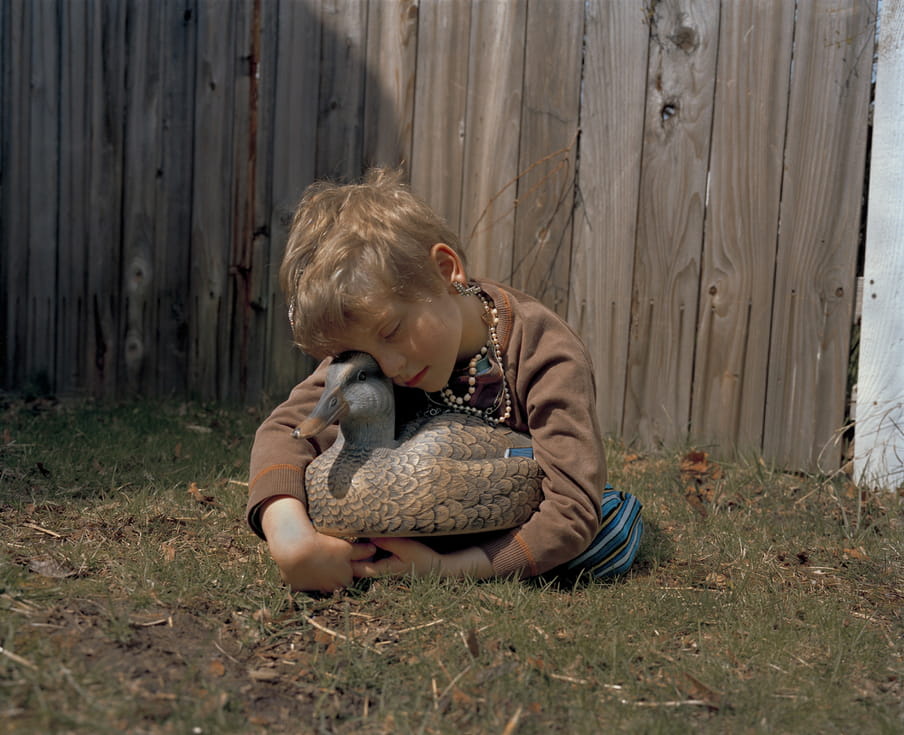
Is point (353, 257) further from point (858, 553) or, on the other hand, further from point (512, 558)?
point (858, 553)

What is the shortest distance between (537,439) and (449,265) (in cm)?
56

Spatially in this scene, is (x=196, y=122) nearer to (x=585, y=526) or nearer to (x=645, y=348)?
(x=645, y=348)

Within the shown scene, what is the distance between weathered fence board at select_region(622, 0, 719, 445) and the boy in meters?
1.40

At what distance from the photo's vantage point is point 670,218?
3.82m

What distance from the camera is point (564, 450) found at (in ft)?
7.73

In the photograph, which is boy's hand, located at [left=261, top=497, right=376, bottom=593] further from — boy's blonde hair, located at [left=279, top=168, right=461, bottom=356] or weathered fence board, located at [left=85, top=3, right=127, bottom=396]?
weathered fence board, located at [left=85, top=3, right=127, bottom=396]

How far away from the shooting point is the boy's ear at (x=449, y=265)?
7.86 ft

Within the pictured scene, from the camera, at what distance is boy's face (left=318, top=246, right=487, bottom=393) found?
225 centimetres

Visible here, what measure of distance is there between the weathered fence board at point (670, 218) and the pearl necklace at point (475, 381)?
1489 mm

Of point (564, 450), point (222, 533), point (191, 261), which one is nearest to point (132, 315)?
point (191, 261)

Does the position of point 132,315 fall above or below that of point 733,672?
above

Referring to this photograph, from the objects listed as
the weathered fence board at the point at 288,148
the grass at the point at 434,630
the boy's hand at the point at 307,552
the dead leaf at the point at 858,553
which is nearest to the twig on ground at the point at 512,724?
the grass at the point at 434,630

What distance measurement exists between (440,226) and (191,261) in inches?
98.7

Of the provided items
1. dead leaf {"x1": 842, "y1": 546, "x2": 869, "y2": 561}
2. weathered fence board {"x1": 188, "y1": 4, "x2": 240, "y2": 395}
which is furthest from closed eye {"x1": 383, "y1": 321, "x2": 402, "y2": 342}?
weathered fence board {"x1": 188, "y1": 4, "x2": 240, "y2": 395}
